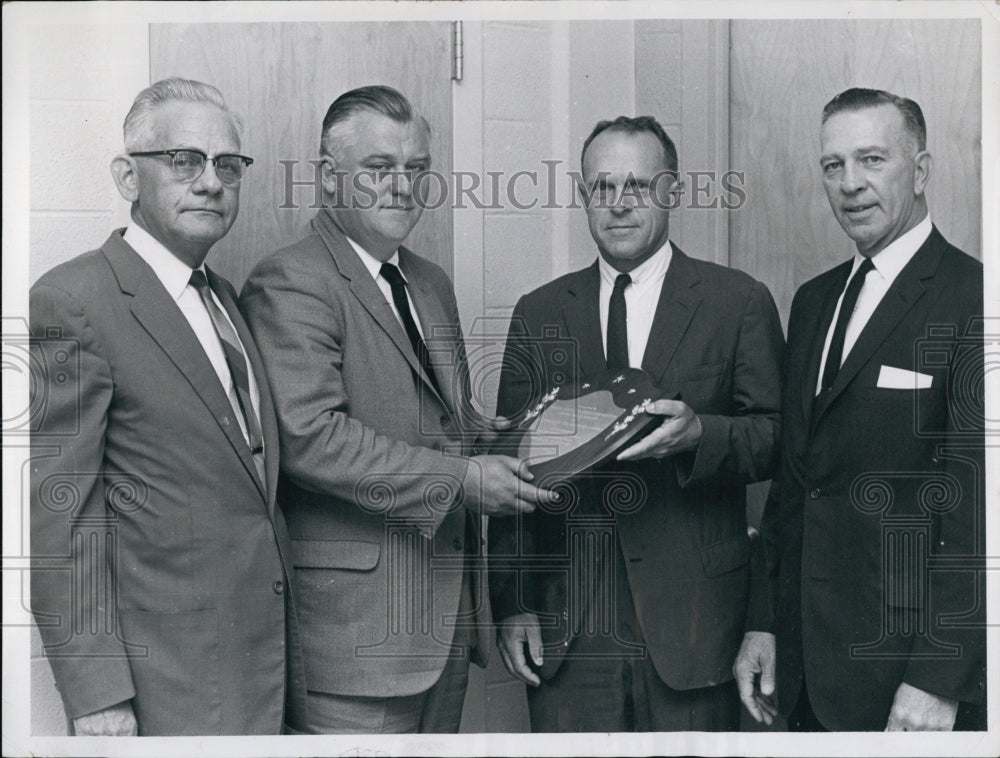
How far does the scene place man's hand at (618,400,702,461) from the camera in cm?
373

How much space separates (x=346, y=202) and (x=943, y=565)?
1970 mm

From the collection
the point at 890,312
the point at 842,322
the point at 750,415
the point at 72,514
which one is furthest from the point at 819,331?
the point at 72,514

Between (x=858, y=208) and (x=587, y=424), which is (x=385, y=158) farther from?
(x=858, y=208)

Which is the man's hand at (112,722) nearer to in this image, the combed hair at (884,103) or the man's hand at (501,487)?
the man's hand at (501,487)

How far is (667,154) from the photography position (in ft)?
12.4

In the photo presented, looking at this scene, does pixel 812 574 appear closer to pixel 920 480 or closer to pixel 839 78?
pixel 920 480

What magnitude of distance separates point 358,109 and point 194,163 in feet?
1.56

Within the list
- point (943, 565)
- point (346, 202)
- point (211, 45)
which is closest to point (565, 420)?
point (346, 202)

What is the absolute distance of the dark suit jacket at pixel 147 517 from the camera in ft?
11.7

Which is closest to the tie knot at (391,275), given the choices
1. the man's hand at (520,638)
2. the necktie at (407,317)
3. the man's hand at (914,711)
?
the necktie at (407,317)

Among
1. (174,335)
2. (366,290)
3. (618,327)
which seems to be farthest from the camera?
(618,327)

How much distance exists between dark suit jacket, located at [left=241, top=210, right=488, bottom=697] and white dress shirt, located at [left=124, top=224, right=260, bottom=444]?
0.36 feet

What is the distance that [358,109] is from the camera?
375cm

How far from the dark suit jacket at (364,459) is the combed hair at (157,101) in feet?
1.43
